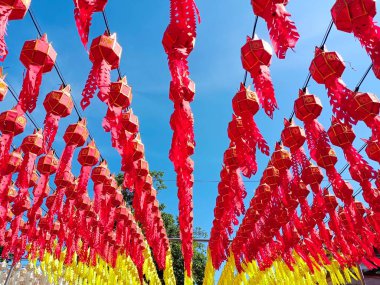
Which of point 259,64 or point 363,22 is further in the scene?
point 259,64

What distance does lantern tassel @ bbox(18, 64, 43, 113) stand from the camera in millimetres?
3568

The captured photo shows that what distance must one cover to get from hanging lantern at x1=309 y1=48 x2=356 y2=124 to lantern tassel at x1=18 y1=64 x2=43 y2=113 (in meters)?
3.20

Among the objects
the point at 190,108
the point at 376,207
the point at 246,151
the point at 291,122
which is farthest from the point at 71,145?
the point at 376,207

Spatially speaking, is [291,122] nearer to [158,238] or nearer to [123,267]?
[158,238]

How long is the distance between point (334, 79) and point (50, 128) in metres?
3.67

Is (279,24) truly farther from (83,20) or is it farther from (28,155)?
(28,155)

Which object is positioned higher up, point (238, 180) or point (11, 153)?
point (11, 153)

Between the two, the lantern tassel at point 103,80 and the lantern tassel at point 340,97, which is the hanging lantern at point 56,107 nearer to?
the lantern tassel at point 103,80

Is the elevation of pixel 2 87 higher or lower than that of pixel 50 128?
higher

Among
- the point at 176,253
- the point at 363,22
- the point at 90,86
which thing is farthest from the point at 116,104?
the point at 176,253

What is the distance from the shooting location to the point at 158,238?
12242mm

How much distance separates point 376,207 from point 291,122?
268 centimetres

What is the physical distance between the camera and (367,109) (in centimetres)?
436

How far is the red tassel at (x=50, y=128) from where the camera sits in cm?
448
